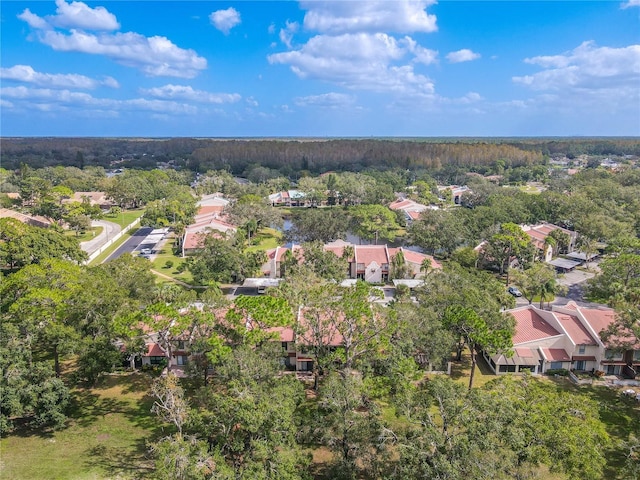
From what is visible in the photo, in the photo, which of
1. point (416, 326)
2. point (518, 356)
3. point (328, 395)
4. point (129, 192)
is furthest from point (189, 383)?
point (129, 192)

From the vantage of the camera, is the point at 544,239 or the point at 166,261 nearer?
the point at 166,261

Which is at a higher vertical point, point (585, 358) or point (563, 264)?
point (563, 264)

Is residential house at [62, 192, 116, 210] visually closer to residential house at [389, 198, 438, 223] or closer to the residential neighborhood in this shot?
the residential neighborhood

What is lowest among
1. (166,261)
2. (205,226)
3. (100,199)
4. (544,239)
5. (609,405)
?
(609,405)

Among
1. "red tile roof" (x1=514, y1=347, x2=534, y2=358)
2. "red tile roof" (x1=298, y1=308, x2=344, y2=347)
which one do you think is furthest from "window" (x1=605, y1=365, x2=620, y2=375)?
"red tile roof" (x1=298, y1=308, x2=344, y2=347)

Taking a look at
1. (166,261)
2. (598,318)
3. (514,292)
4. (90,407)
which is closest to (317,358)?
(90,407)

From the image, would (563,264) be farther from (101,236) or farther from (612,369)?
(101,236)
